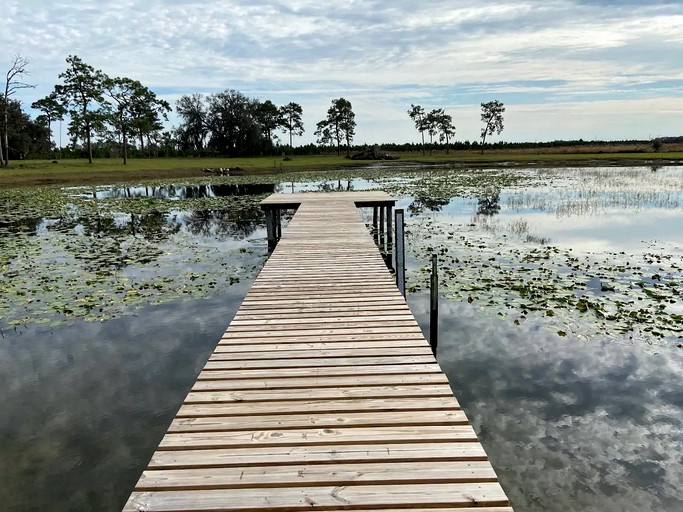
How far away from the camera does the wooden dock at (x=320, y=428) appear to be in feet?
8.52

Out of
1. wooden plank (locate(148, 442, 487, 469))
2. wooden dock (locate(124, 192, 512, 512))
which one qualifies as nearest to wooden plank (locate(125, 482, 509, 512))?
wooden dock (locate(124, 192, 512, 512))

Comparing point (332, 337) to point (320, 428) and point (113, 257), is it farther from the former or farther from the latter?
point (113, 257)

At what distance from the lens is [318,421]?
3.35 meters

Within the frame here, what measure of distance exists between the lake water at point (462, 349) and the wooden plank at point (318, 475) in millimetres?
1882

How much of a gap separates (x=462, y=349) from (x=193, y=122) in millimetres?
85129

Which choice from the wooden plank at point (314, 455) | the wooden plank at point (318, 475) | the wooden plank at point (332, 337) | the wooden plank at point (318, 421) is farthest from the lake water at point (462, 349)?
the wooden plank at point (318, 475)

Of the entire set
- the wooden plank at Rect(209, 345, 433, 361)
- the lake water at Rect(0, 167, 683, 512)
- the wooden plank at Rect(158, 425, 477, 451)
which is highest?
the wooden plank at Rect(209, 345, 433, 361)

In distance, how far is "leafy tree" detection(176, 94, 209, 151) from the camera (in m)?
83.9

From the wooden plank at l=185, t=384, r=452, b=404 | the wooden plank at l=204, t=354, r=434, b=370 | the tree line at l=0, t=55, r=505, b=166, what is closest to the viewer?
the wooden plank at l=185, t=384, r=452, b=404

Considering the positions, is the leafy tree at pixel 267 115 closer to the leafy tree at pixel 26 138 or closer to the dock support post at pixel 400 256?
the leafy tree at pixel 26 138

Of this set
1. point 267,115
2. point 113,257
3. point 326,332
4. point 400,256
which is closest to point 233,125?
point 267,115

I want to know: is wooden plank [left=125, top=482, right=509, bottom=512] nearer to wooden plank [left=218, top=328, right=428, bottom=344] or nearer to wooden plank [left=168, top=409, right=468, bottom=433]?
wooden plank [left=168, top=409, right=468, bottom=433]

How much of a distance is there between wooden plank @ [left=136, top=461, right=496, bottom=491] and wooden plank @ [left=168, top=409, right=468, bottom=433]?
454 millimetres

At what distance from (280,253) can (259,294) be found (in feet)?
9.12
